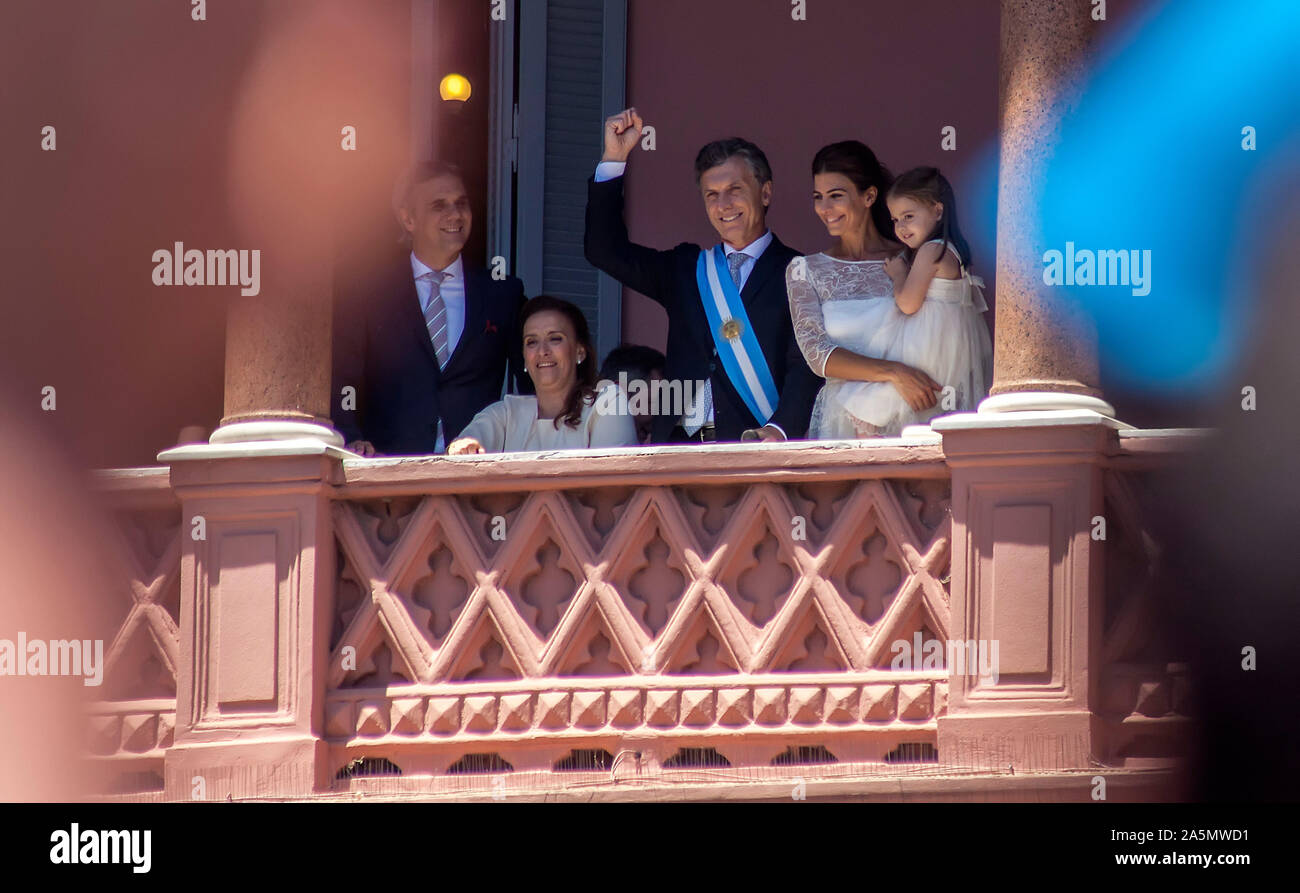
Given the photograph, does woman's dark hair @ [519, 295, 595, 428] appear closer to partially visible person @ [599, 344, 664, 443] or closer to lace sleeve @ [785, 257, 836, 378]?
partially visible person @ [599, 344, 664, 443]

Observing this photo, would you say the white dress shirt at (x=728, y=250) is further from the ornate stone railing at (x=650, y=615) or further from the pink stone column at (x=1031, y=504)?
the pink stone column at (x=1031, y=504)

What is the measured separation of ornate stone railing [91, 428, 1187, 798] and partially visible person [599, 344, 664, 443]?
27.9 inches

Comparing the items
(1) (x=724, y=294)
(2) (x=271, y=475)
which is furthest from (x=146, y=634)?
(1) (x=724, y=294)

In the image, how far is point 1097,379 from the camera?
10.3m

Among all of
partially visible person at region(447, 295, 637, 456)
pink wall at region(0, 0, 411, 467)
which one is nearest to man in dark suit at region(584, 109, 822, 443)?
partially visible person at region(447, 295, 637, 456)

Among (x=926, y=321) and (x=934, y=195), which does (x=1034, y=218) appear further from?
(x=926, y=321)

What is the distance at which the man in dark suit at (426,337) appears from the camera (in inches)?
439

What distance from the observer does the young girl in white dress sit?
10469 mm

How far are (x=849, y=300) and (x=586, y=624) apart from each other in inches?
56.4

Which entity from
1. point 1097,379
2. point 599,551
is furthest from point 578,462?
point 1097,379

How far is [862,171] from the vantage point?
10781mm

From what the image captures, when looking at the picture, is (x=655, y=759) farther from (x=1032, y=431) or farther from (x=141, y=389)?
(x=141, y=389)
